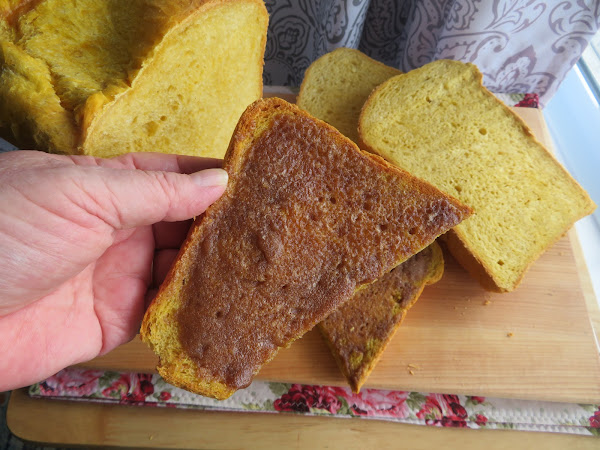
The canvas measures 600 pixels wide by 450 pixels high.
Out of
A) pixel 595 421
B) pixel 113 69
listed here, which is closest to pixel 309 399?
pixel 595 421

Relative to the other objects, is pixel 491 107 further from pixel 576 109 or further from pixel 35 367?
pixel 35 367

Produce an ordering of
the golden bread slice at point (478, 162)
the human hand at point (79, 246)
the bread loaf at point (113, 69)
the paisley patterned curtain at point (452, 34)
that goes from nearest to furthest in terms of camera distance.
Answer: the human hand at point (79, 246) < the bread loaf at point (113, 69) < the golden bread slice at point (478, 162) < the paisley patterned curtain at point (452, 34)

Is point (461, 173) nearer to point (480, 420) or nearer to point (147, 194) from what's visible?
point (480, 420)

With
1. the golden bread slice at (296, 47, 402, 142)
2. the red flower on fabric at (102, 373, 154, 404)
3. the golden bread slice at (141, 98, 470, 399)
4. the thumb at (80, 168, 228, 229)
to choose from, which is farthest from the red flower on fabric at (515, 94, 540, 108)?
the red flower on fabric at (102, 373, 154, 404)

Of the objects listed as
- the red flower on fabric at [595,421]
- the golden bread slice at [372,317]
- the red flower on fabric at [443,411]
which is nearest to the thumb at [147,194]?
the golden bread slice at [372,317]

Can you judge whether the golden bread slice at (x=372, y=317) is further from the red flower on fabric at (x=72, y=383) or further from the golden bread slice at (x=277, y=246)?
the red flower on fabric at (x=72, y=383)

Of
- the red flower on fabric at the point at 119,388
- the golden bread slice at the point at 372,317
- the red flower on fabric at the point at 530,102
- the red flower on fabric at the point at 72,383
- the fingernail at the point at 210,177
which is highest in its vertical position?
the fingernail at the point at 210,177

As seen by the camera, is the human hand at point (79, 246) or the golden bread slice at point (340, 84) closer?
the human hand at point (79, 246)

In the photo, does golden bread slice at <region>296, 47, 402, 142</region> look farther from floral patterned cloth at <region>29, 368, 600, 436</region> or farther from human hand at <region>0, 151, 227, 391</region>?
floral patterned cloth at <region>29, 368, 600, 436</region>
